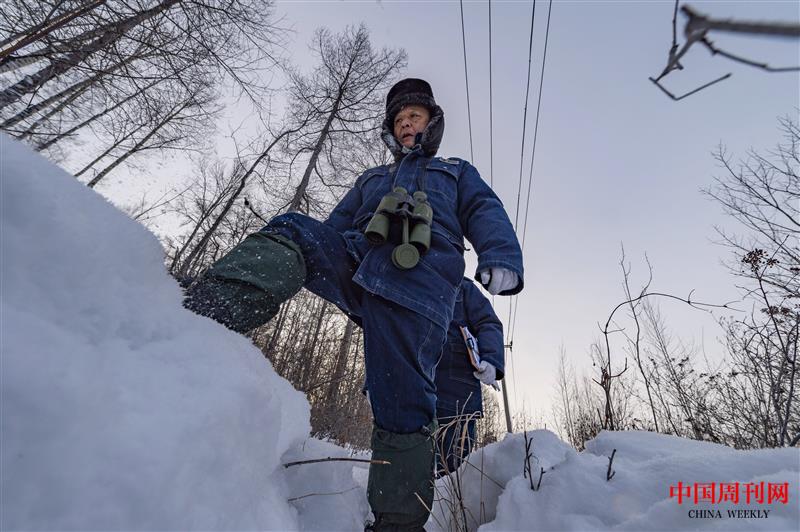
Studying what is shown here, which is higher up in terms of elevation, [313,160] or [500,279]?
[313,160]

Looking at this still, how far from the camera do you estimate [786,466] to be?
0.75 metres

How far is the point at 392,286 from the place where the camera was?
4.56 feet

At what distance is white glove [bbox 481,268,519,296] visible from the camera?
1.52 metres

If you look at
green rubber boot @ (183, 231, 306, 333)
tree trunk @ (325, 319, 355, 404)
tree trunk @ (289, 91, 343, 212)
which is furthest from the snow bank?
tree trunk @ (289, 91, 343, 212)

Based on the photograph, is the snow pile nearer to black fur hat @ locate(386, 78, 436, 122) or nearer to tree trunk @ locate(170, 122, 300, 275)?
black fur hat @ locate(386, 78, 436, 122)

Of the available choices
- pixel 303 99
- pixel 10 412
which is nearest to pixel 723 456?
pixel 10 412

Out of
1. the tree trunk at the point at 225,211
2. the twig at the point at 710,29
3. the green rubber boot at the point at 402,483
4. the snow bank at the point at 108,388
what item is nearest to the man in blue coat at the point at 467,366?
the green rubber boot at the point at 402,483

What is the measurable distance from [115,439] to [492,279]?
51.5 inches

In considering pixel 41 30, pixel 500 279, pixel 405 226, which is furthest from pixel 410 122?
pixel 41 30

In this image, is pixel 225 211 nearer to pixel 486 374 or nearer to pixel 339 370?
pixel 339 370

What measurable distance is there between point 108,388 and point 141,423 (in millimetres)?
85

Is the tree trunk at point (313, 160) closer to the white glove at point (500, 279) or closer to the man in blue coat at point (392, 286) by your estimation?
the man in blue coat at point (392, 286)

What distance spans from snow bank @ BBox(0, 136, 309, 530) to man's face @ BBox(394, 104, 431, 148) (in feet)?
5.47

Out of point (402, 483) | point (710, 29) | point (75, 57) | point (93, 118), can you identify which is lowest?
point (402, 483)
